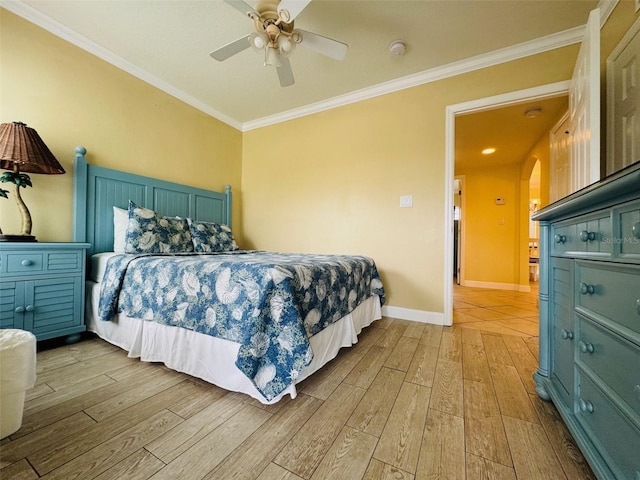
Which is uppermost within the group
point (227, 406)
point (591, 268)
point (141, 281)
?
point (591, 268)

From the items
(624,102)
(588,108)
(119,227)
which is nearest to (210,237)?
(119,227)

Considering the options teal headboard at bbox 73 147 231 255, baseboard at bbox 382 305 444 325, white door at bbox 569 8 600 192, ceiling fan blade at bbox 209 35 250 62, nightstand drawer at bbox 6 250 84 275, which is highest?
ceiling fan blade at bbox 209 35 250 62

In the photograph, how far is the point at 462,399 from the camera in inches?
49.9

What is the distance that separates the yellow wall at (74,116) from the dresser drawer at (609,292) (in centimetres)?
330

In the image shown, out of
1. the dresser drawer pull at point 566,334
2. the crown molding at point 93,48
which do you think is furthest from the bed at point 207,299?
the dresser drawer pull at point 566,334

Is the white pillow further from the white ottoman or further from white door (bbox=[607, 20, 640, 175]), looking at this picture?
white door (bbox=[607, 20, 640, 175])

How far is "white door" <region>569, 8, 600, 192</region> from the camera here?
1452 millimetres

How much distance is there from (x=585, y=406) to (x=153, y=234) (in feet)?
9.20

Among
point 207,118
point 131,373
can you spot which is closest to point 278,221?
point 207,118

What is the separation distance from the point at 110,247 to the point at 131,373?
1.36m

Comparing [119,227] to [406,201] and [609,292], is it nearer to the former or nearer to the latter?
[406,201]

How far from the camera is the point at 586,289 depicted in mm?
883

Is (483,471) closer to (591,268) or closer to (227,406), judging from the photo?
(591,268)

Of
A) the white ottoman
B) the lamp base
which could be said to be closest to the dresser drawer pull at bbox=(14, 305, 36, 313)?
the lamp base
